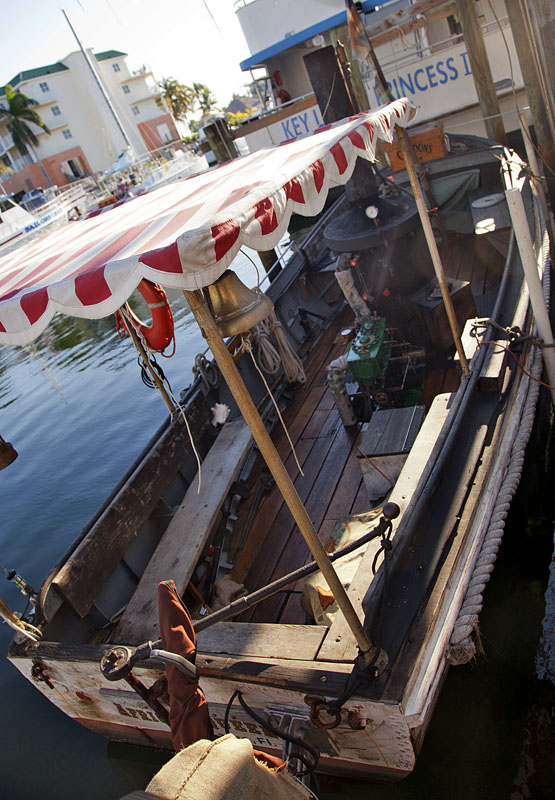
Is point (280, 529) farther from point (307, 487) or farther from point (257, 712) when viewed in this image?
point (257, 712)

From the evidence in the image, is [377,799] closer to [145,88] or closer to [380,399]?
[380,399]

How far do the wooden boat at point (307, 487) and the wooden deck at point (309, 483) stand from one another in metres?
0.02

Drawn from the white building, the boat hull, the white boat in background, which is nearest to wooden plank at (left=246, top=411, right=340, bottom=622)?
the boat hull

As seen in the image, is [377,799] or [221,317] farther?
[377,799]

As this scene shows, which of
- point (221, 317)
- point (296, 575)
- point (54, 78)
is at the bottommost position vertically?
point (296, 575)

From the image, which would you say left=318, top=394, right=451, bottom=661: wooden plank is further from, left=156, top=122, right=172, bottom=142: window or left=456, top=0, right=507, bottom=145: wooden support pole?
left=156, top=122, right=172, bottom=142: window

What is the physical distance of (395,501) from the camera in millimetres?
3990

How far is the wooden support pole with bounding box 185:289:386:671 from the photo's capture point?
227cm

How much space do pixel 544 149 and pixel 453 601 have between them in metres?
9.16

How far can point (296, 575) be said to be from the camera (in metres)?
3.26

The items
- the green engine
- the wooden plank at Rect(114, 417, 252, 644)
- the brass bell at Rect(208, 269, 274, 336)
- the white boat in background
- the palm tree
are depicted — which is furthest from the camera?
the palm tree

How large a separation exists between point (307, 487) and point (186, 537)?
49.7 inches

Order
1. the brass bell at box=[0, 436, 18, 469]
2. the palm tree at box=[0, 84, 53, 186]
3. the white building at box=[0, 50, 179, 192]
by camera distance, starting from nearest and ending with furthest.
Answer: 1. the brass bell at box=[0, 436, 18, 469]
2. the palm tree at box=[0, 84, 53, 186]
3. the white building at box=[0, 50, 179, 192]

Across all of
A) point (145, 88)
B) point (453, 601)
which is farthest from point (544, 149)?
point (145, 88)
